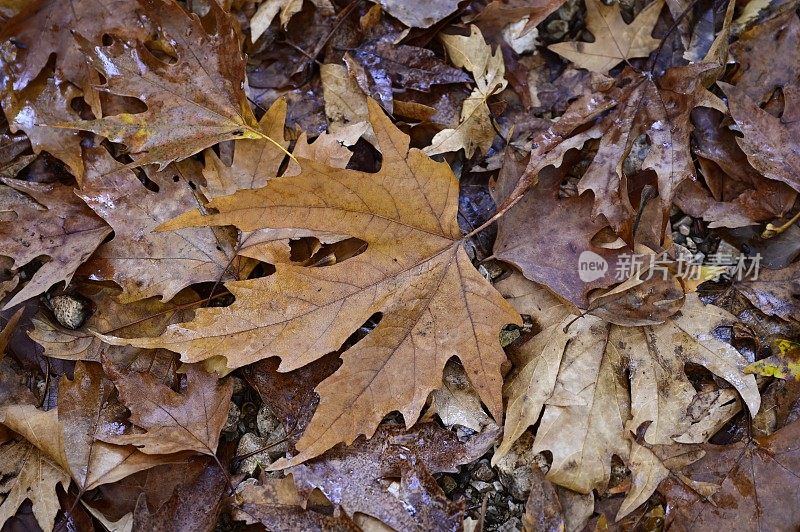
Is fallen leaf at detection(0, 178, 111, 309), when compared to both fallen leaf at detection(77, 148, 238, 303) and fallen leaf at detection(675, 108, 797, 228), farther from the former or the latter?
fallen leaf at detection(675, 108, 797, 228)

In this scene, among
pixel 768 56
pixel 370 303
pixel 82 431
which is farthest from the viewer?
pixel 768 56

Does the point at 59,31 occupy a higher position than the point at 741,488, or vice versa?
the point at 59,31

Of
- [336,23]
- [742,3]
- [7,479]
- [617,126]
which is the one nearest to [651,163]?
[617,126]

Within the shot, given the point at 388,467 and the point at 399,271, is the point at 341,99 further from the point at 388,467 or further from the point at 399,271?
the point at 388,467

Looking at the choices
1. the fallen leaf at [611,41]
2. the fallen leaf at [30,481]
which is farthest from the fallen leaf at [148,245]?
the fallen leaf at [611,41]

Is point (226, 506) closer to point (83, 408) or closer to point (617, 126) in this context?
point (83, 408)

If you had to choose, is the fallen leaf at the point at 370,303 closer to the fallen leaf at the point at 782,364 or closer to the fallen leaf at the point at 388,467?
the fallen leaf at the point at 388,467

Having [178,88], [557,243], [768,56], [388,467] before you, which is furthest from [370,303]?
[768,56]
